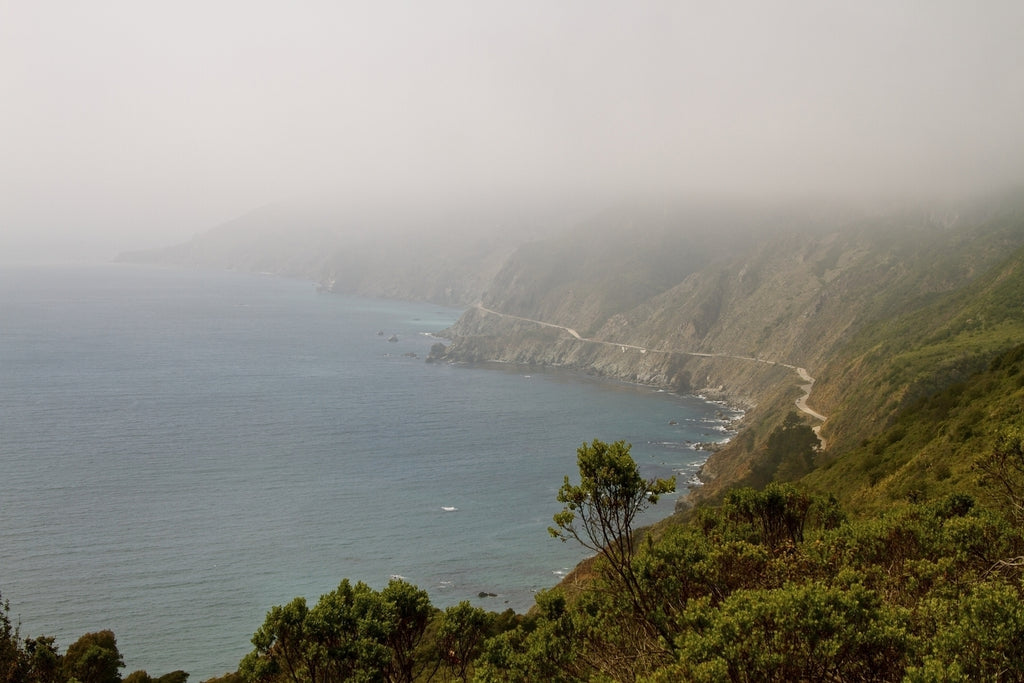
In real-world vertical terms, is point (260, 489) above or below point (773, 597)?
below

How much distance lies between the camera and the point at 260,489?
102562 millimetres

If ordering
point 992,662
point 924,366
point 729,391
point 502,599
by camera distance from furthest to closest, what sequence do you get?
point 729,391, point 924,366, point 502,599, point 992,662

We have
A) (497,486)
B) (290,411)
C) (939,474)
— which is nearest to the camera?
(939,474)

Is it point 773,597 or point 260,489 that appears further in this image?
point 260,489

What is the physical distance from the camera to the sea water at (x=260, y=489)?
70.2 m

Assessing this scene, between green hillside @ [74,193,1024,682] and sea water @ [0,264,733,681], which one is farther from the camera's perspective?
sea water @ [0,264,733,681]

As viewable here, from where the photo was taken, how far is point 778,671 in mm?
17328

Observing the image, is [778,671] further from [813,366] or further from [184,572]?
[813,366]

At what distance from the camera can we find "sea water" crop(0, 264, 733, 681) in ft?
230

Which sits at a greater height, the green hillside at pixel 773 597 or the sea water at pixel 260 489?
the green hillside at pixel 773 597

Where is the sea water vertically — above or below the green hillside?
below

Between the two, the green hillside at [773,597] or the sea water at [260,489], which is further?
the sea water at [260,489]

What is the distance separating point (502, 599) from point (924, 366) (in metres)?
67.2

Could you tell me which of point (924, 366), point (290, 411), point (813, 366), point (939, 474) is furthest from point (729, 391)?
point (939, 474)
